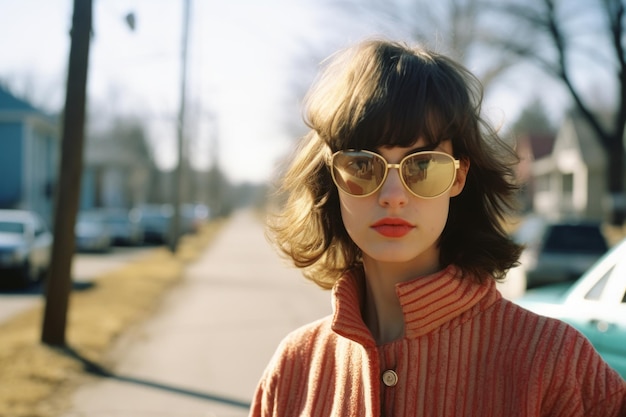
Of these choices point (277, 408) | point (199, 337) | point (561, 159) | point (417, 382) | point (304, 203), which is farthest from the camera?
point (561, 159)

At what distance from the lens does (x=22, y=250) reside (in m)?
18.8

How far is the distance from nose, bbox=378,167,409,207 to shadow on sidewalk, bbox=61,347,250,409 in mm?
5706

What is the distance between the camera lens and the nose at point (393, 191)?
165 centimetres

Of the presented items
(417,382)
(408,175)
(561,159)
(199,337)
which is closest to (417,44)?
(408,175)

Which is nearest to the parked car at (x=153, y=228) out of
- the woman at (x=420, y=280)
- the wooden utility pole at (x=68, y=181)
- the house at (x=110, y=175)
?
the house at (x=110, y=175)

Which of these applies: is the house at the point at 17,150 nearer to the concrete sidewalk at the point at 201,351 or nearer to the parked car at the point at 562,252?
the concrete sidewalk at the point at 201,351

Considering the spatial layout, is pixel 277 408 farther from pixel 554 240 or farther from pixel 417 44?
pixel 554 240

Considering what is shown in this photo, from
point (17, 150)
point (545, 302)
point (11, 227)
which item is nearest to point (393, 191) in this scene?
point (545, 302)

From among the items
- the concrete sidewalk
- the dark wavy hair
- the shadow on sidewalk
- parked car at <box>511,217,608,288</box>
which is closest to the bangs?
the dark wavy hair

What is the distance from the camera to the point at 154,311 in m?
13.9

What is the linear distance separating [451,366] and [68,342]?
8.83 m

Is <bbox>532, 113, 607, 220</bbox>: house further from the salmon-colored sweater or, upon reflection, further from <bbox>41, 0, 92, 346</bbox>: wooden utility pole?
the salmon-colored sweater

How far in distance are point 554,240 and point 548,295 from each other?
29.9ft

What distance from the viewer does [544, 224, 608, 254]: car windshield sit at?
14.4 m
